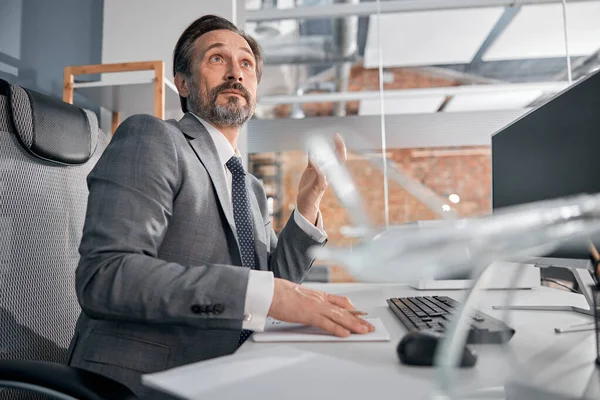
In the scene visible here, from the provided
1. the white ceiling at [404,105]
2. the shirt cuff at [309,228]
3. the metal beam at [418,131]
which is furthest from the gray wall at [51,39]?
the white ceiling at [404,105]

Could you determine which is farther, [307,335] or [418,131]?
[418,131]

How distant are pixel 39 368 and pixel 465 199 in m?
4.38

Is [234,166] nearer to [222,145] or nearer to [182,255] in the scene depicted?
[222,145]

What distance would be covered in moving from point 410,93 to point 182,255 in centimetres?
382

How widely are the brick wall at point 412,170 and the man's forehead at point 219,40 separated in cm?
304

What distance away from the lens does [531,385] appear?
1.79 ft

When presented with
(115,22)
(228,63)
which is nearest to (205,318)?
(228,63)

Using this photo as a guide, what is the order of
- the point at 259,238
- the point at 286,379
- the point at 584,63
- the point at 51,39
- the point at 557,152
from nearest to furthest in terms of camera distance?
the point at 286,379, the point at 557,152, the point at 259,238, the point at 51,39, the point at 584,63

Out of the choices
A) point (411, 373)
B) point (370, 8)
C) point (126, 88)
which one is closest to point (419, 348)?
point (411, 373)

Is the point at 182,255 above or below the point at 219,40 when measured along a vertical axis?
below

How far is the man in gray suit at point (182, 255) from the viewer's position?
79cm

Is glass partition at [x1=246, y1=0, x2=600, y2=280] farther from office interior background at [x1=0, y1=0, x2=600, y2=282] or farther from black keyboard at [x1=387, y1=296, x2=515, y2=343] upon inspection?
black keyboard at [x1=387, y1=296, x2=515, y2=343]

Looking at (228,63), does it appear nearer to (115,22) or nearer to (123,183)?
(123,183)

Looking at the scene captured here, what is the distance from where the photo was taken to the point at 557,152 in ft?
3.61
